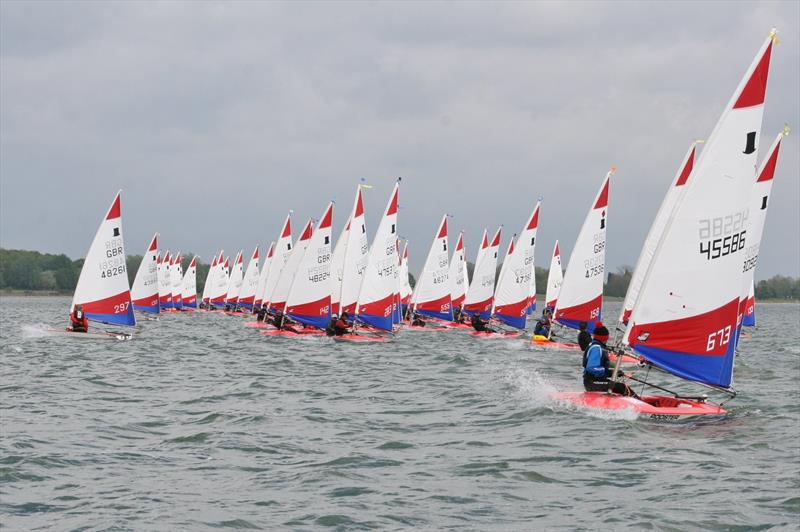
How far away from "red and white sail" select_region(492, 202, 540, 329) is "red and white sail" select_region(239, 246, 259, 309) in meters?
33.9

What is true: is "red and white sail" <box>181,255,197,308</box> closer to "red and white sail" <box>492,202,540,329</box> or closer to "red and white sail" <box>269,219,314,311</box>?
"red and white sail" <box>269,219,314,311</box>

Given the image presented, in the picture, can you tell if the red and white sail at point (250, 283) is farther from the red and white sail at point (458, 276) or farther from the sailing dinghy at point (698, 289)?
the sailing dinghy at point (698, 289)

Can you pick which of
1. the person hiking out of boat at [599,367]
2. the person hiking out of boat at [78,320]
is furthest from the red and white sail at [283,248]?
the person hiking out of boat at [599,367]

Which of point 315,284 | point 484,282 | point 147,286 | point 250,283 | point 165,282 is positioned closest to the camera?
point 315,284

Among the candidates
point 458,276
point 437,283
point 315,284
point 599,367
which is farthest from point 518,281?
point 599,367

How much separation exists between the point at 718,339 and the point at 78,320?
2302 centimetres

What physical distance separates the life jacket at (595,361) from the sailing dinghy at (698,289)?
14.4 inches

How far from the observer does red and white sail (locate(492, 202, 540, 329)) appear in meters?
43.7

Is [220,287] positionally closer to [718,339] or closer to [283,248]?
[283,248]

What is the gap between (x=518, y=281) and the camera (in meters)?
43.8

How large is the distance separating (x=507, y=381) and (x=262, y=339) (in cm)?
1790

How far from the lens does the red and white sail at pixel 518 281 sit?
43.7 metres

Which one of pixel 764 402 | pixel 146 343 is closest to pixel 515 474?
pixel 764 402

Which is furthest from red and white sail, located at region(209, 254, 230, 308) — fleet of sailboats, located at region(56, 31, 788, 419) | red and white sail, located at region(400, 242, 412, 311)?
red and white sail, located at region(400, 242, 412, 311)
